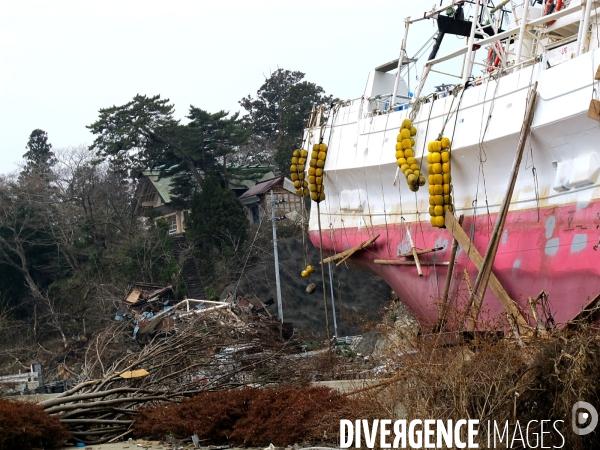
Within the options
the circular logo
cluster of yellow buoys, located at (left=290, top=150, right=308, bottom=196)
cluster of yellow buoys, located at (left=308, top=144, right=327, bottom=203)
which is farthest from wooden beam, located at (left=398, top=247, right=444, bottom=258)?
the circular logo

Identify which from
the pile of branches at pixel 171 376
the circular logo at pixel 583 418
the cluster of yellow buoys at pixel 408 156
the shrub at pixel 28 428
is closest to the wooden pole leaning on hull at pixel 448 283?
the cluster of yellow buoys at pixel 408 156

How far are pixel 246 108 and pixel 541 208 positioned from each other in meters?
48.9

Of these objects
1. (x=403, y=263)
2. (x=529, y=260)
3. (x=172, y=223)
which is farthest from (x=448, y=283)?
(x=172, y=223)

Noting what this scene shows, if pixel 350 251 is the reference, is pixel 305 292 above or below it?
below

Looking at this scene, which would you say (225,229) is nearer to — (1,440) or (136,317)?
(136,317)

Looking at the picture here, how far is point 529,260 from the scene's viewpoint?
52.7ft

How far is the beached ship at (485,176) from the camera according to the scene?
14.8 meters

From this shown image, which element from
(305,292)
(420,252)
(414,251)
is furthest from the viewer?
(305,292)

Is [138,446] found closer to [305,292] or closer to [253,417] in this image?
[253,417]

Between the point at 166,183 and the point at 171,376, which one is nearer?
the point at 171,376

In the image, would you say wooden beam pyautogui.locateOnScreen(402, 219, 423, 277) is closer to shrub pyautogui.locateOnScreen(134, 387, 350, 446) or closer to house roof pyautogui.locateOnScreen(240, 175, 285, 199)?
shrub pyautogui.locateOnScreen(134, 387, 350, 446)

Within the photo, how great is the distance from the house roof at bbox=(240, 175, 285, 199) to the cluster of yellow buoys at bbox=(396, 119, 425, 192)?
23752 millimetres

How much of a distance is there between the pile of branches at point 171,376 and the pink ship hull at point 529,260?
300 centimetres

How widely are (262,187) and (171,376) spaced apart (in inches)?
1267
